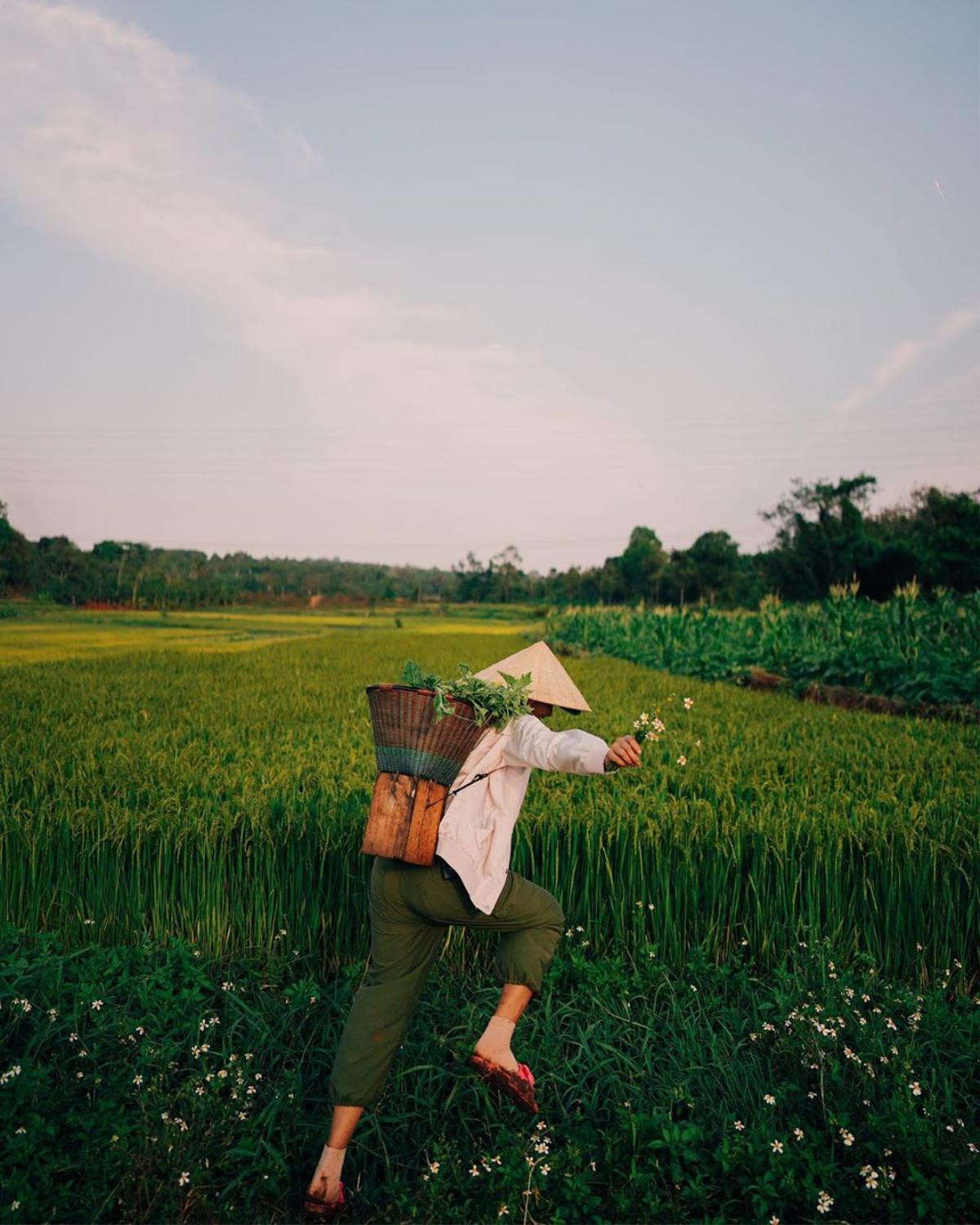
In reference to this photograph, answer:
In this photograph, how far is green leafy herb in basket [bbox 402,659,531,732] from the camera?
2.45 m

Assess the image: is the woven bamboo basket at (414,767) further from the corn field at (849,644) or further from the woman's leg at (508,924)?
the corn field at (849,644)

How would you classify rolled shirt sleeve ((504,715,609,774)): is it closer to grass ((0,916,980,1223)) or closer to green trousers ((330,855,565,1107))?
green trousers ((330,855,565,1107))

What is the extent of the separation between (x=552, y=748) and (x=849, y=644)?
1217 centimetres

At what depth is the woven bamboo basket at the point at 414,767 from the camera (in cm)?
241

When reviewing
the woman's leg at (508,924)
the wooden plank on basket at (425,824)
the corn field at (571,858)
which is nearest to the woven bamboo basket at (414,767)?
the wooden plank on basket at (425,824)

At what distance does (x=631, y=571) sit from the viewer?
211 feet

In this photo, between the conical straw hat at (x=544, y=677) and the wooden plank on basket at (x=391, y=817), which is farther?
the conical straw hat at (x=544, y=677)

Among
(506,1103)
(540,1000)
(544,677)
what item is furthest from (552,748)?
(540,1000)

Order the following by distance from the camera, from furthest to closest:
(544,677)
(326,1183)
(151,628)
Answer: (151,628)
(544,677)
(326,1183)

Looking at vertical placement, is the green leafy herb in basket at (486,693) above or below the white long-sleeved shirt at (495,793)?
above

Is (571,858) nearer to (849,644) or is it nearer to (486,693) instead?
(486,693)

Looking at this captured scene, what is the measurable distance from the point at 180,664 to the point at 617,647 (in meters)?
12.8

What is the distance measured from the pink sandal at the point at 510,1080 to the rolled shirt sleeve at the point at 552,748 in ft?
2.89

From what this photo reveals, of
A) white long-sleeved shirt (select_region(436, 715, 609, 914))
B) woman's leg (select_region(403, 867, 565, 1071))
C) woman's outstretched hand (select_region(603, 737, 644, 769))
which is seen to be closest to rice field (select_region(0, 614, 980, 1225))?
woman's leg (select_region(403, 867, 565, 1071))
